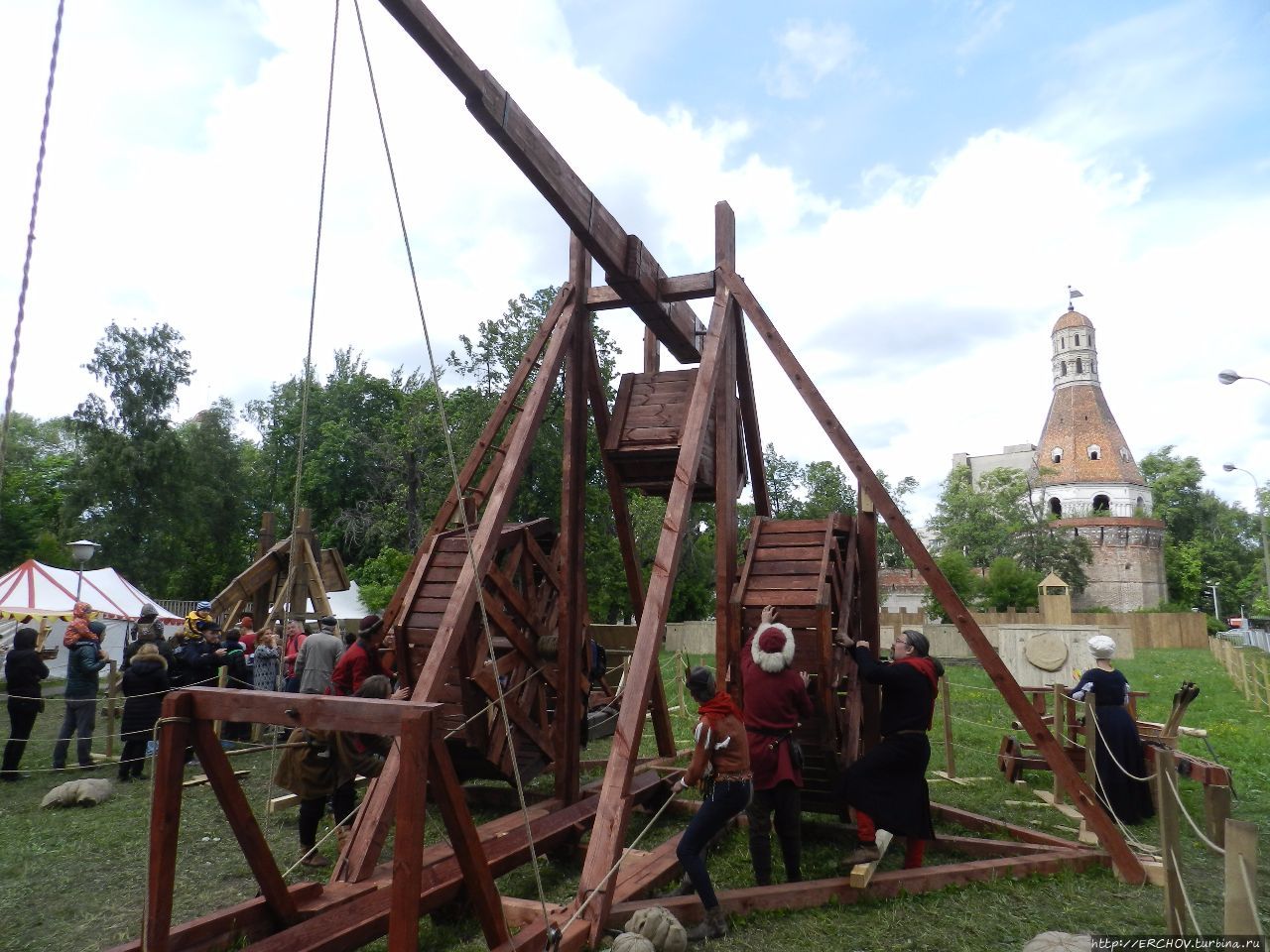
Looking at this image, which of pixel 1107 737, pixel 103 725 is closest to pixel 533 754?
pixel 1107 737

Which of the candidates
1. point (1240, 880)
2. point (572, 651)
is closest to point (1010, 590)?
point (572, 651)

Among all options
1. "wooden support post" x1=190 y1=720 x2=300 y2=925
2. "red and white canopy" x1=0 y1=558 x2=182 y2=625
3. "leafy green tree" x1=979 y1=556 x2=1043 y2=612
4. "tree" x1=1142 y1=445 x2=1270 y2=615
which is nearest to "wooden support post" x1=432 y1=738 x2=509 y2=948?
"wooden support post" x1=190 y1=720 x2=300 y2=925

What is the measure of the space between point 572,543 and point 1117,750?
5.23 metres

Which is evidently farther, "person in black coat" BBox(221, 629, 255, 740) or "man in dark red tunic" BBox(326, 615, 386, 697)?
"person in black coat" BBox(221, 629, 255, 740)

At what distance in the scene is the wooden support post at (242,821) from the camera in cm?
365

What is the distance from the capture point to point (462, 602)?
5785 millimetres

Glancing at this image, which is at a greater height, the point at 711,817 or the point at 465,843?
the point at 465,843

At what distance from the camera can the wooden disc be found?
48.0ft

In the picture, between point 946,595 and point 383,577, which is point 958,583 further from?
point 946,595

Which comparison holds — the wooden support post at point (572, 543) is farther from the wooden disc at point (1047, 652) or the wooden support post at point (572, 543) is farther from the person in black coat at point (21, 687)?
the wooden disc at point (1047, 652)

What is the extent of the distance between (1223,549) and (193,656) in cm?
7328

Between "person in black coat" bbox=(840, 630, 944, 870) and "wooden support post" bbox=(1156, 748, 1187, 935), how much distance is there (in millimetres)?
1750

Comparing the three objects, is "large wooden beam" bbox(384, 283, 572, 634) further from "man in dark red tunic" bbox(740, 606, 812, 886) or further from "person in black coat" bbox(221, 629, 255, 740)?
"person in black coat" bbox(221, 629, 255, 740)

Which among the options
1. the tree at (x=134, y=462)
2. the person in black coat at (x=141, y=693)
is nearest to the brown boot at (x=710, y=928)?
the person in black coat at (x=141, y=693)
